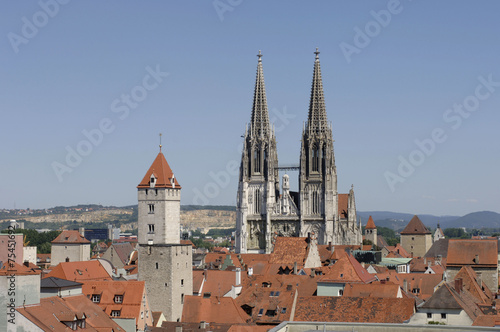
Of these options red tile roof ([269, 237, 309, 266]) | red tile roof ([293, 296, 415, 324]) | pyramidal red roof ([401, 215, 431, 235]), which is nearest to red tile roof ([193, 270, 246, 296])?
red tile roof ([269, 237, 309, 266])

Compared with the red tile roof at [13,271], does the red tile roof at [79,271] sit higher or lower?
lower

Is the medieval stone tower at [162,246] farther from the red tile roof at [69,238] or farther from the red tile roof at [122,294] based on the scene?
the red tile roof at [69,238]

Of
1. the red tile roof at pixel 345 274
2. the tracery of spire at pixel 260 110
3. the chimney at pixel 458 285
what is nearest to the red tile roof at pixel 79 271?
the red tile roof at pixel 345 274

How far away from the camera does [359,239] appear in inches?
5965

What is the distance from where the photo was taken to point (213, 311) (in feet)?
242

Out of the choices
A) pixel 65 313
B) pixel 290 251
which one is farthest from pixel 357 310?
pixel 290 251

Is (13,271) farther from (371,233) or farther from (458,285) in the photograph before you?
(371,233)

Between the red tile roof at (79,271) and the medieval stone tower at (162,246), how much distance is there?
1224 centimetres

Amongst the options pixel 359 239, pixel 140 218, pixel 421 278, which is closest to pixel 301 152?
pixel 359 239

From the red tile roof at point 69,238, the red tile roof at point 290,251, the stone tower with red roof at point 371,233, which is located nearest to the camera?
the red tile roof at point 290,251

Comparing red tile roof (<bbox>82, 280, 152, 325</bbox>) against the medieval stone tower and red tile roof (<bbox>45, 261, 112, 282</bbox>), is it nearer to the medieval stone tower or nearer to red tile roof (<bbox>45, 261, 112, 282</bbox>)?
the medieval stone tower

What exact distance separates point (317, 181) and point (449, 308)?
91633 mm

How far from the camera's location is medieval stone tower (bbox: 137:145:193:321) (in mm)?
82125

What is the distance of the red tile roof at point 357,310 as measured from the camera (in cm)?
6500
